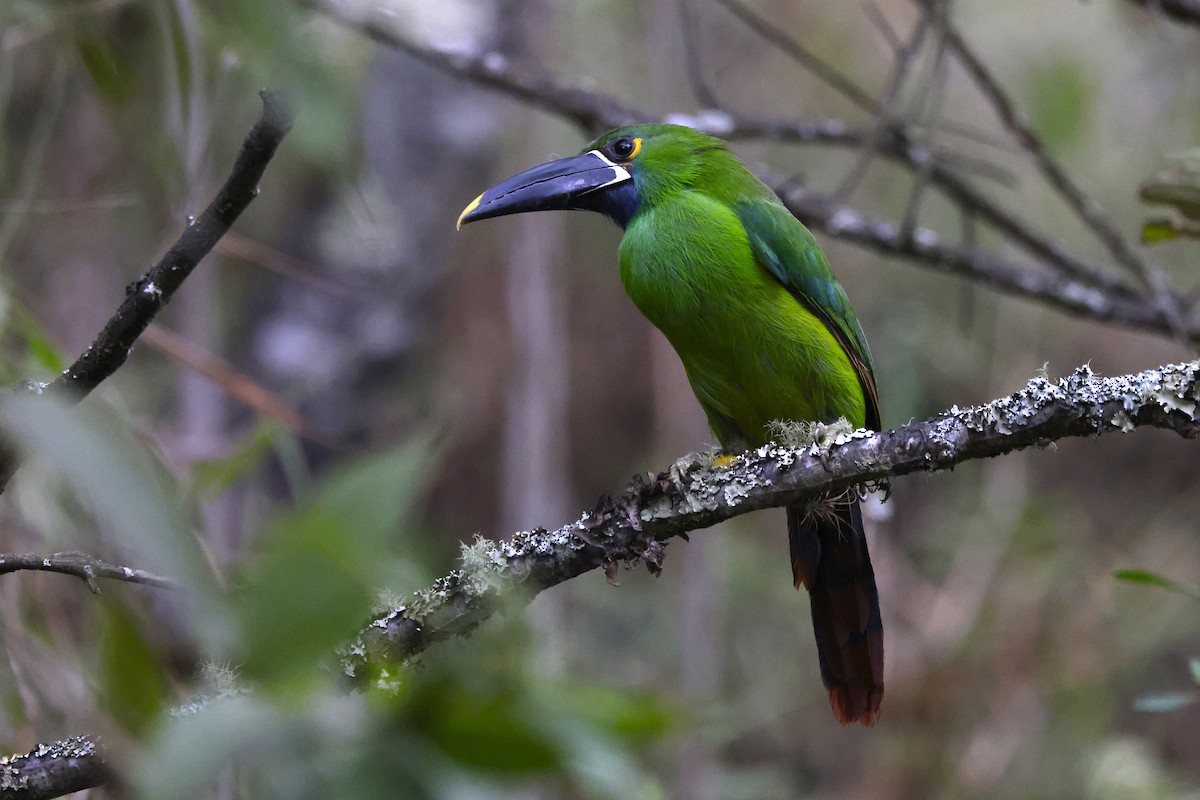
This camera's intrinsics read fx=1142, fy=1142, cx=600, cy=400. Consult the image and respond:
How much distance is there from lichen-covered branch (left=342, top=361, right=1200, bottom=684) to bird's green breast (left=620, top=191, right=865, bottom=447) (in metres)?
0.82

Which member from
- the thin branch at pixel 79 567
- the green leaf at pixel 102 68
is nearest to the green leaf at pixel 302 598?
the thin branch at pixel 79 567

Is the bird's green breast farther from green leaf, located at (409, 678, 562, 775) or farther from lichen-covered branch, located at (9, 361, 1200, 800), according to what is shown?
green leaf, located at (409, 678, 562, 775)

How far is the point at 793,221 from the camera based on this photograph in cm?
318

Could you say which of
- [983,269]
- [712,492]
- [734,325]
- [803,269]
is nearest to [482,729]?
[712,492]

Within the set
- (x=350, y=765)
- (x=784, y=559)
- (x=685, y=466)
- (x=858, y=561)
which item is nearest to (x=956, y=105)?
(x=784, y=559)

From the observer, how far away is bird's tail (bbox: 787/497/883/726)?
2.91 meters

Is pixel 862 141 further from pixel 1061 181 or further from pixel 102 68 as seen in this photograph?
pixel 102 68

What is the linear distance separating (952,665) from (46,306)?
162 inches

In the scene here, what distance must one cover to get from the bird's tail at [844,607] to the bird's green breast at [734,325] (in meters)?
0.31

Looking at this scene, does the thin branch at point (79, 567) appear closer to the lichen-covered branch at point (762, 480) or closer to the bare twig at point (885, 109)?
the lichen-covered branch at point (762, 480)

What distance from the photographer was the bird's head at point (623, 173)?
3225mm

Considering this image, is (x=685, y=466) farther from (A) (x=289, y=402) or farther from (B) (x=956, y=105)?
(B) (x=956, y=105)

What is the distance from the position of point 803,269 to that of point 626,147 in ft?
2.28

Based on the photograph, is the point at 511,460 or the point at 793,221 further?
the point at 511,460
